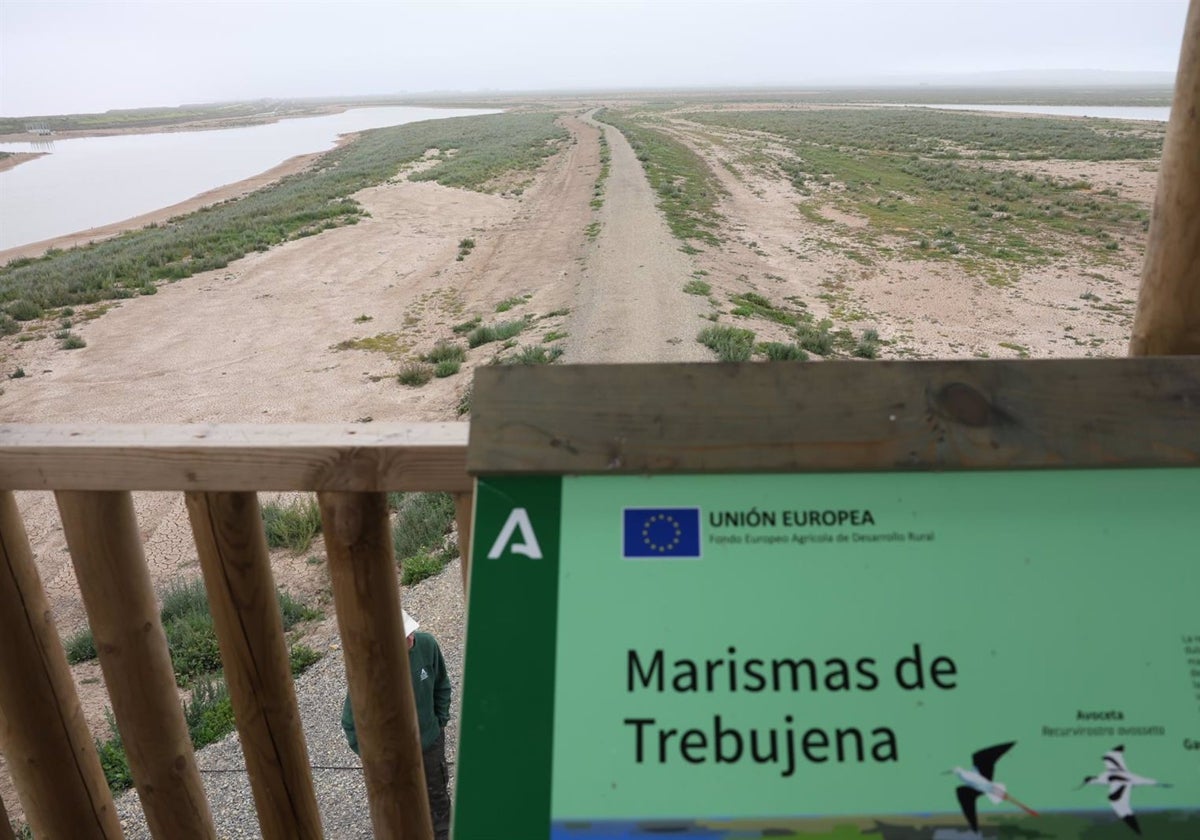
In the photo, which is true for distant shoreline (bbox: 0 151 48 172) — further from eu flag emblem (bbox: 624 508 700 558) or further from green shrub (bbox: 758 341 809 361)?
eu flag emblem (bbox: 624 508 700 558)

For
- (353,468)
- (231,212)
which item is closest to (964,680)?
(353,468)

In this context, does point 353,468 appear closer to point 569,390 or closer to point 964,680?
point 569,390

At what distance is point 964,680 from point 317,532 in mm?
9643

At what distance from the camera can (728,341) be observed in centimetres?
1455

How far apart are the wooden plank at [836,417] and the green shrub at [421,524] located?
22.2ft

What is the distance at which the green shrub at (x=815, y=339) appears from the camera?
631 inches

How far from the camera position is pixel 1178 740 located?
1332mm

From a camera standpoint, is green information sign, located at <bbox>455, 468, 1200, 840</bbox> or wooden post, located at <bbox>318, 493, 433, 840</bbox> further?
wooden post, located at <bbox>318, 493, 433, 840</bbox>

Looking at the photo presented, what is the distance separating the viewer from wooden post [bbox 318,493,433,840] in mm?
1836

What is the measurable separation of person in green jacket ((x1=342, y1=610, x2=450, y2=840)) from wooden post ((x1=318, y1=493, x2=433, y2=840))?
6.40 ft

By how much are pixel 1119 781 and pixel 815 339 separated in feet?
50.6

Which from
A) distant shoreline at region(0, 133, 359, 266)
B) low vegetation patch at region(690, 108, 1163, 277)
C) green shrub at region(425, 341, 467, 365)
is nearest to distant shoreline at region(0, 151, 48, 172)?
distant shoreline at region(0, 133, 359, 266)

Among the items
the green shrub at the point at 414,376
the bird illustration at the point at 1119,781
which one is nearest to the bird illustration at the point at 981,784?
the bird illustration at the point at 1119,781

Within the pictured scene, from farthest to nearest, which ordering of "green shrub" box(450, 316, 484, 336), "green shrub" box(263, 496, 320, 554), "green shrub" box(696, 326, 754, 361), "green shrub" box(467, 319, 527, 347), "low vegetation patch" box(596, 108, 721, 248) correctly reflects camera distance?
"low vegetation patch" box(596, 108, 721, 248)
"green shrub" box(450, 316, 484, 336)
"green shrub" box(467, 319, 527, 347)
"green shrub" box(696, 326, 754, 361)
"green shrub" box(263, 496, 320, 554)
